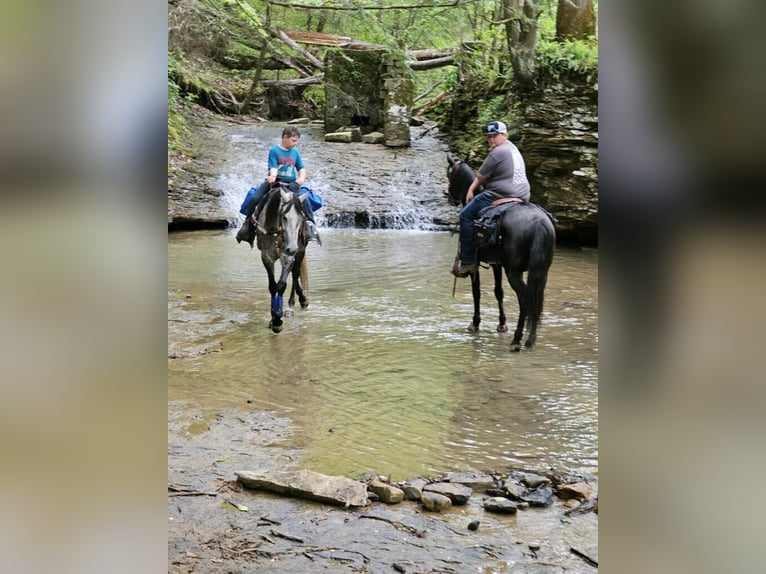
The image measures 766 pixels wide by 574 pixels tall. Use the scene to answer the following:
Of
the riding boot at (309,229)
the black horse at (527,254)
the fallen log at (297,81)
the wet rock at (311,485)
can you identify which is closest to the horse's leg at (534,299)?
the black horse at (527,254)

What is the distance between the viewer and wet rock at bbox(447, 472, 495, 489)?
11.2ft

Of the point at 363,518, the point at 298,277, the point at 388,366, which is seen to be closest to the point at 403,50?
the point at 298,277

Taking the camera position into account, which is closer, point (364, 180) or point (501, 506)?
point (501, 506)

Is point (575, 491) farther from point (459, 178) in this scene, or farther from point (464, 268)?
point (459, 178)

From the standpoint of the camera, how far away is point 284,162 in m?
6.41

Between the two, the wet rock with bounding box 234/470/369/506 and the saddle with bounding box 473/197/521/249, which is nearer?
the wet rock with bounding box 234/470/369/506

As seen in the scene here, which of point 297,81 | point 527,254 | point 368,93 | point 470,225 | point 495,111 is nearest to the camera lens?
point 527,254

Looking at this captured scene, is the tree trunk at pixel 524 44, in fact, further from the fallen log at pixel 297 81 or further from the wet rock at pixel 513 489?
the wet rock at pixel 513 489

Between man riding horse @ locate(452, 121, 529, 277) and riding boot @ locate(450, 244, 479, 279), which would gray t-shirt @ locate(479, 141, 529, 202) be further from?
riding boot @ locate(450, 244, 479, 279)

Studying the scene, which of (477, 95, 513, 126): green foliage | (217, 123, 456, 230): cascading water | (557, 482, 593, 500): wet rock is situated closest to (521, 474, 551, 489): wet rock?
(557, 482, 593, 500): wet rock

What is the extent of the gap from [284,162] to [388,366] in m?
2.37

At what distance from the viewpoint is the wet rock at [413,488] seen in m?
3.28

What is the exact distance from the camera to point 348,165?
1464 cm

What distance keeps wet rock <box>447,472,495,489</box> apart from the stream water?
106 millimetres
